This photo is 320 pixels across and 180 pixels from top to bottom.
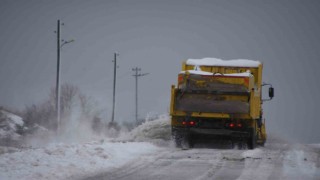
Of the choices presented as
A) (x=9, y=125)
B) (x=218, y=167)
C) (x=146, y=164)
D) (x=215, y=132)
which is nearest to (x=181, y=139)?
(x=215, y=132)

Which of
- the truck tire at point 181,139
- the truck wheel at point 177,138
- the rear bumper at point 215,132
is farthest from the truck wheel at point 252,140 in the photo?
the truck wheel at point 177,138

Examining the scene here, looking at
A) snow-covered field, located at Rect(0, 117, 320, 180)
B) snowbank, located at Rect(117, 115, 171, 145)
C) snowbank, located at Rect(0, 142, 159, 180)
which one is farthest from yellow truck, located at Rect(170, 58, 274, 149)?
snowbank, located at Rect(0, 142, 159, 180)

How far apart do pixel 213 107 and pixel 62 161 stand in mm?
9064

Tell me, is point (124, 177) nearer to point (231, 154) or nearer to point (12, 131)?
point (231, 154)

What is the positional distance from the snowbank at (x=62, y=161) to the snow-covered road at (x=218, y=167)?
430 millimetres

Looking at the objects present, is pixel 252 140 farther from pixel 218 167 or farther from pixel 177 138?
pixel 218 167

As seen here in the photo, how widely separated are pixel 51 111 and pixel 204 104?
1339 inches

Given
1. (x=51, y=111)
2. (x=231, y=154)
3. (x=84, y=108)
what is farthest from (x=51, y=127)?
(x=231, y=154)

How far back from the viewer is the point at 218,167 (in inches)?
721

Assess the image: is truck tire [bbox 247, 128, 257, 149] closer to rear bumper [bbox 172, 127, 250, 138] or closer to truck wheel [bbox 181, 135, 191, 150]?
rear bumper [bbox 172, 127, 250, 138]

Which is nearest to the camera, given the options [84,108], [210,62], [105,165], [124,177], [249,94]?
[124,177]

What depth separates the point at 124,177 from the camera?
16.2 m

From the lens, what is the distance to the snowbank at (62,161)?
51.8 ft

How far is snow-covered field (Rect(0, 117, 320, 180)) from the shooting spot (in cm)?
1627
